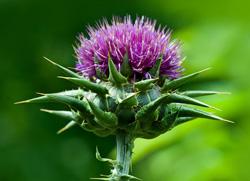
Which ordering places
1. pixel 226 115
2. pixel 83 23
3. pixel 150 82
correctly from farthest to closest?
pixel 83 23, pixel 226 115, pixel 150 82

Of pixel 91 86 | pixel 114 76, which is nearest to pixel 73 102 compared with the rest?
pixel 91 86

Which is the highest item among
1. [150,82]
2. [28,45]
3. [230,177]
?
[28,45]

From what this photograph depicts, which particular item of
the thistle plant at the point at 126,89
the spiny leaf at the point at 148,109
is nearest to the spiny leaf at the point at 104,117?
the thistle plant at the point at 126,89

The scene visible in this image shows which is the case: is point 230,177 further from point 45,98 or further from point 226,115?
→ point 45,98

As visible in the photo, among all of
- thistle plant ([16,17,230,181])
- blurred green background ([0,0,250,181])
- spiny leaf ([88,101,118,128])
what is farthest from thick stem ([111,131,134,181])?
blurred green background ([0,0,250,181])

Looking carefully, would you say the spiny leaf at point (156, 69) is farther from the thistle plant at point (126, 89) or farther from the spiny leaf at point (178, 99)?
the spiny leaf at point (178, 99)

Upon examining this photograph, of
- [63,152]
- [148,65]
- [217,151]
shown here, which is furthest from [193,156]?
[63,152]
